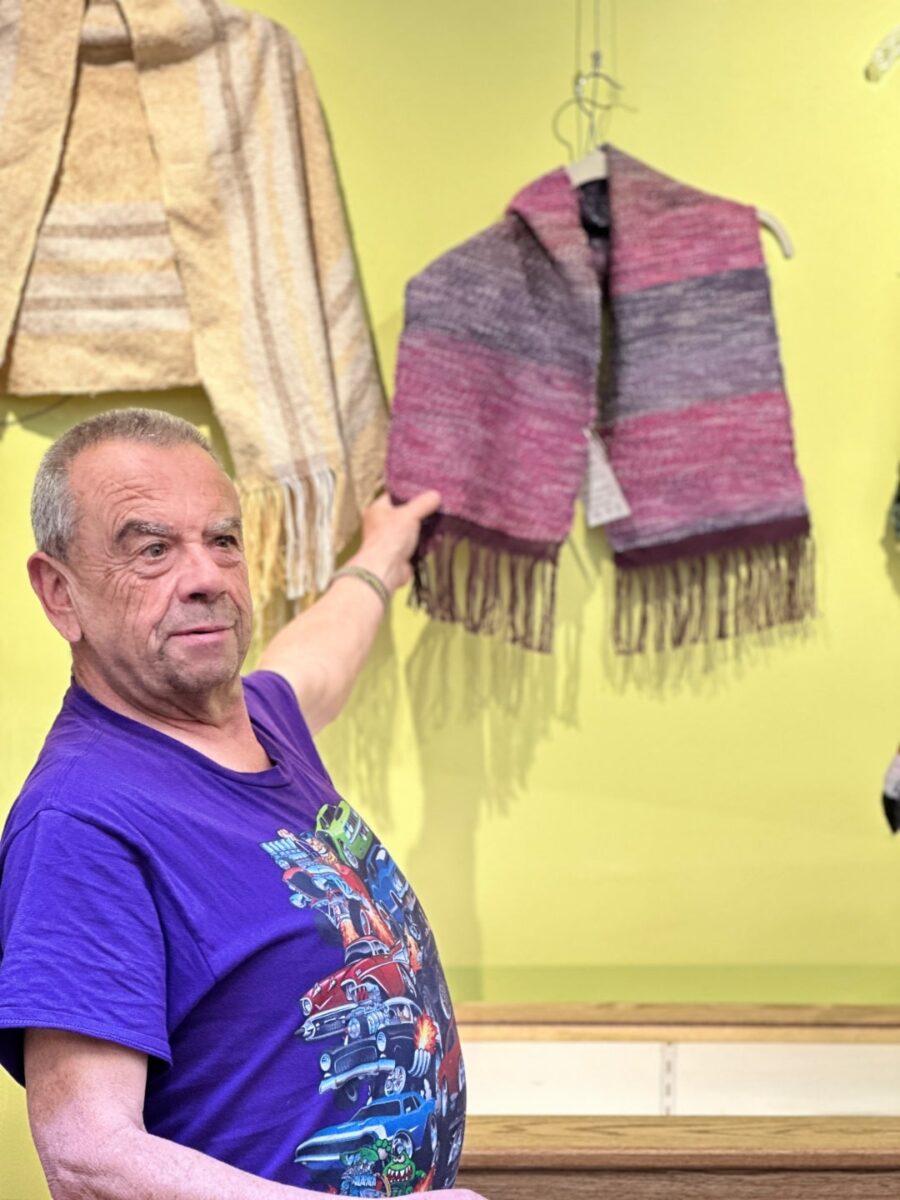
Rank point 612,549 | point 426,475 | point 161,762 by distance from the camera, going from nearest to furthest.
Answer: point 161,762
point 426,475
point 612,549

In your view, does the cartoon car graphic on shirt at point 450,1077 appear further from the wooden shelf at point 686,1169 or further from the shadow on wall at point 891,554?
the shadow on wall at point 891,554

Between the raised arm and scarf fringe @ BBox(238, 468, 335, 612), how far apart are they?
6 centimetres

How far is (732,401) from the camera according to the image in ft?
6.38

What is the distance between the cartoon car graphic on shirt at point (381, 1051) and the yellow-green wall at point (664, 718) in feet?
2.92

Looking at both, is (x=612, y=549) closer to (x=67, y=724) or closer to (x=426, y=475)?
(x=426, y=475)

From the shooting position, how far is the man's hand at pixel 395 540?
1.84 metres

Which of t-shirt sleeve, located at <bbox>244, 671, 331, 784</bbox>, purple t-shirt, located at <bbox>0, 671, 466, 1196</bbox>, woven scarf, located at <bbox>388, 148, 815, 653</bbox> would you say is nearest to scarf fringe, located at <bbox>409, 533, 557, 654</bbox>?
woven scarf, located at <bbox>388, 148, 815, 653</bbox>

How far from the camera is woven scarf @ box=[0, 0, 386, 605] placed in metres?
1.88

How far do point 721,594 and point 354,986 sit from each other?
1.05 meters

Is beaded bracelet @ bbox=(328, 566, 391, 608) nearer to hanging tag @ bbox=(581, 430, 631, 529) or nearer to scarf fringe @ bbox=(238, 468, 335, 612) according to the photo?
scarf fringe @ bbox=(238, 468, 335, 612)

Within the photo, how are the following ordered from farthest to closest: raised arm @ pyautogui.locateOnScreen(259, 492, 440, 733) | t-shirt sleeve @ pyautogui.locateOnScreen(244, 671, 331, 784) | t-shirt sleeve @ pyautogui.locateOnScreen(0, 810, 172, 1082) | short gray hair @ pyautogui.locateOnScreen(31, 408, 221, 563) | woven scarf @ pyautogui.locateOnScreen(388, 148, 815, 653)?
woven scarf @ pyautogui.locateOnScreen(388, 148, 815, 653) → raised arm @ pyautogui.locateOnScreen(259, 492, 440, 733) → t-shirt sleeve @ pyautogui.locateOnScreen(244, 671, 331, 784) → short gray hair @ pyautogui.locateOnScreen(31, 408, 221, 563) → t-shirt sleeve @ pyautogui.locateOnScreen(0, 810, 172, 1082)

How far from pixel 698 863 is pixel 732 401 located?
0.66 m

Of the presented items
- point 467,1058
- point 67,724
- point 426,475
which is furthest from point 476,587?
point 67,724

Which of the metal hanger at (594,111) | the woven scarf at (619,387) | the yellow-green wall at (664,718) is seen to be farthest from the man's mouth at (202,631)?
the metal hanger at (594,111)
